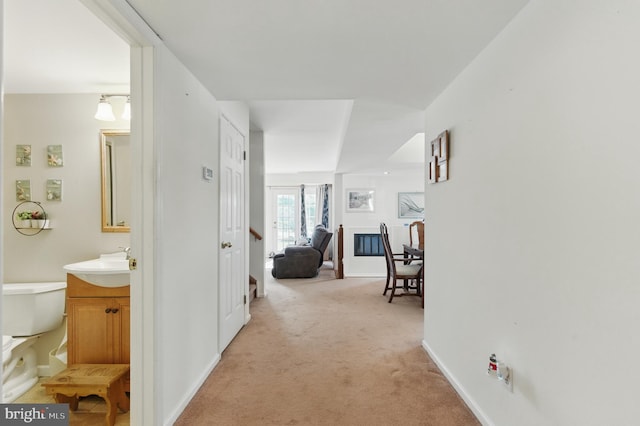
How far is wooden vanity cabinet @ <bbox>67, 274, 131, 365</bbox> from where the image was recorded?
1.98 m

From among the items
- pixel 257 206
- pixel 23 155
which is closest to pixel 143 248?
pixel 23 155

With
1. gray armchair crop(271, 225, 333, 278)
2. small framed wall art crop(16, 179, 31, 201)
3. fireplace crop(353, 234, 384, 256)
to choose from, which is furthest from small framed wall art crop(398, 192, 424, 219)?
small framed wall art crop(16, 179, 31, 201)

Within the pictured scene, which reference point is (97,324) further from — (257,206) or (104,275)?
(257,206)

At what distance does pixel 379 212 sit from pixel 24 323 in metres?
5.41

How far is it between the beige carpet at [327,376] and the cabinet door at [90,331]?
0.68 m

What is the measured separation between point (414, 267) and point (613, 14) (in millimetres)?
3790

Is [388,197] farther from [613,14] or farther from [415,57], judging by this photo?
[613,14]

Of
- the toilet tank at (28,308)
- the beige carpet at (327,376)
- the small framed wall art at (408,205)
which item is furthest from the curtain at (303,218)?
the toilet tank at (28,308)

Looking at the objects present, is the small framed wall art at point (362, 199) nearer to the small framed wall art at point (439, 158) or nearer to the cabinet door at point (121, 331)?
the small framed wall art at point (439, 158)

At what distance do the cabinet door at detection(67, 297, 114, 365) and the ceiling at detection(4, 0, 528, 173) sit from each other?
155 cm

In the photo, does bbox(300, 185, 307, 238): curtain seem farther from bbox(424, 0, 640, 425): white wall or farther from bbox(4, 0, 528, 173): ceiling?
bbox(424, 0, 640, 425): white wall

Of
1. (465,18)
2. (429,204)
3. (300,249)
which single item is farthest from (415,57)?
(300,249)

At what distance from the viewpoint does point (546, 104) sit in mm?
1239

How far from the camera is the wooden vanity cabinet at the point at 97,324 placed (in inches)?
78.1
